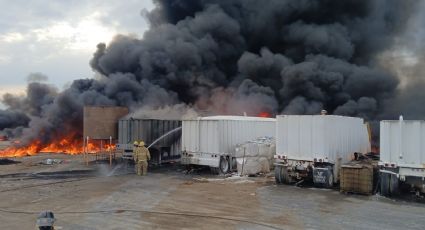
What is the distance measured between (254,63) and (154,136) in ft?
63.4

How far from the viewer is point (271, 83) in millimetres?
41281

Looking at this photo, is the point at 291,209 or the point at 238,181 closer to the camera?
the point at 291,209

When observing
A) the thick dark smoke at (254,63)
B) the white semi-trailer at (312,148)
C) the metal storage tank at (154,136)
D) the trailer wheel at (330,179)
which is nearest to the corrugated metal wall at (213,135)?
the metal storage tank at (154,136)

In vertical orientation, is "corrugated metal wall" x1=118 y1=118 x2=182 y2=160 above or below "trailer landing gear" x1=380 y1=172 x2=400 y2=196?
above

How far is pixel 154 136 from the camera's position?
74.4ft

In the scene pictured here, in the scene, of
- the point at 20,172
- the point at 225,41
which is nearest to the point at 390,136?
the point at 20,172

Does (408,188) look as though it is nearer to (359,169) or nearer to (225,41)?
(359,169)

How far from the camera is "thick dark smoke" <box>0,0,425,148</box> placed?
36.8 meters

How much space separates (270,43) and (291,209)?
34324mm

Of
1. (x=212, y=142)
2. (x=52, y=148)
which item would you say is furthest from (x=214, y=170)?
(x=52, y=148)

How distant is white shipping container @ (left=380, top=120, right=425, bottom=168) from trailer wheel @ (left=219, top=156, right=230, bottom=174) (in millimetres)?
7856

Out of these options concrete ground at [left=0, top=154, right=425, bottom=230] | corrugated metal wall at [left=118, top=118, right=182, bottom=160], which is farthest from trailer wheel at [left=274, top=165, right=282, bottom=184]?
corrugated metal wall at [left=118, top=118, right=182, bottom=160]

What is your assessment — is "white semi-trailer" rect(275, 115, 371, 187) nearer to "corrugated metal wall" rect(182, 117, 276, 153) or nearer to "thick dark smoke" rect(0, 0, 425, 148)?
"corrugated metal wall" rect(182, 117, 276, 153)

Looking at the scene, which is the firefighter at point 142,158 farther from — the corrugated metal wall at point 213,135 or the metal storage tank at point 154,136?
the metal storage tank at point 154,136
